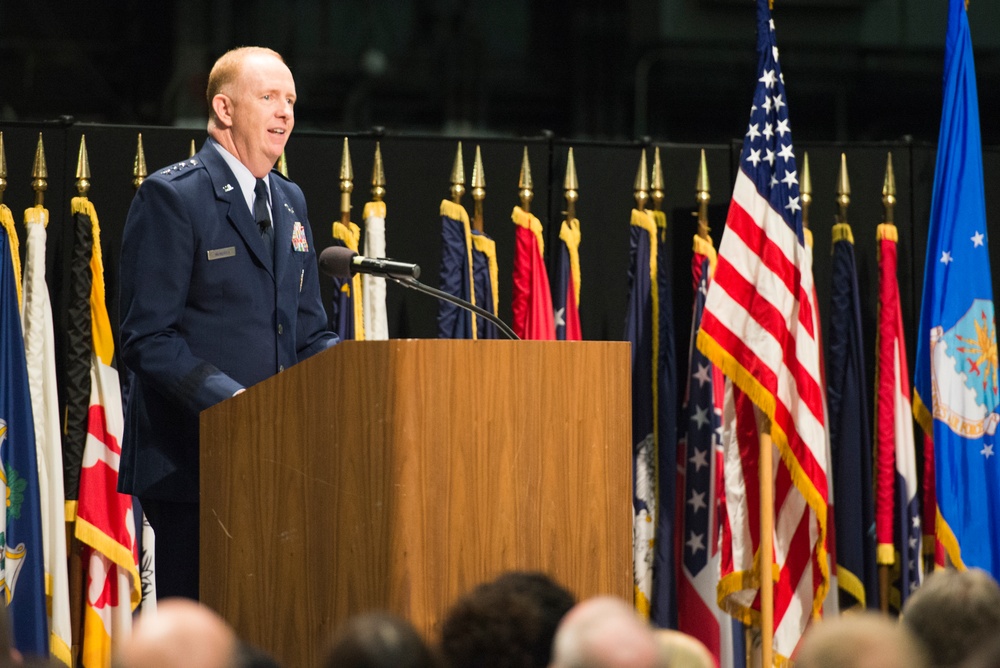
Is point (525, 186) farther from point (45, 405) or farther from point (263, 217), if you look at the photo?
point (263, 217)

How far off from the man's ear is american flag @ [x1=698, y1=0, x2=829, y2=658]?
1.84m

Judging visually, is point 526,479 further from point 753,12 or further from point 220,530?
point 753,12

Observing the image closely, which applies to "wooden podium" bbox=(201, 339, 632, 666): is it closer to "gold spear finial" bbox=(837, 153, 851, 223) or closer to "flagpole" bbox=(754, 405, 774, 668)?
"flagpole" bbox=(754, 405, 774, 668)

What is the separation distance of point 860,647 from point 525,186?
3.45 m

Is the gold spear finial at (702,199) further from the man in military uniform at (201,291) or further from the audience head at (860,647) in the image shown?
the audience head at (860,647)

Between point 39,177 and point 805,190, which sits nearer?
point 39,177

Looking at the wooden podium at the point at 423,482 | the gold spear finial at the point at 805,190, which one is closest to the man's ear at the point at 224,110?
the wooden podium at the point at 423,482

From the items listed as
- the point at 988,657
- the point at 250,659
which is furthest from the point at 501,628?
the point at 988,657

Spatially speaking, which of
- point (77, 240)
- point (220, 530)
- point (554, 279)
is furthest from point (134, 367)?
point (554, 279)

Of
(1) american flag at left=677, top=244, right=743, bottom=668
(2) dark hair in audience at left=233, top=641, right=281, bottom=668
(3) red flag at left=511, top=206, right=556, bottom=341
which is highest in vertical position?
(3) red flag at left=511, top=206, right=556, bottom=341

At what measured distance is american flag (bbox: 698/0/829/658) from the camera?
14.7 feet

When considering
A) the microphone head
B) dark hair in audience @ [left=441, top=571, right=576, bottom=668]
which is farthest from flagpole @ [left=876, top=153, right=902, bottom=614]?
dark hair in audience @ [left=441, top=571, right=576, bottom=668]

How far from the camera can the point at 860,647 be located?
157 centimetres

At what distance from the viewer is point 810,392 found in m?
4.50
